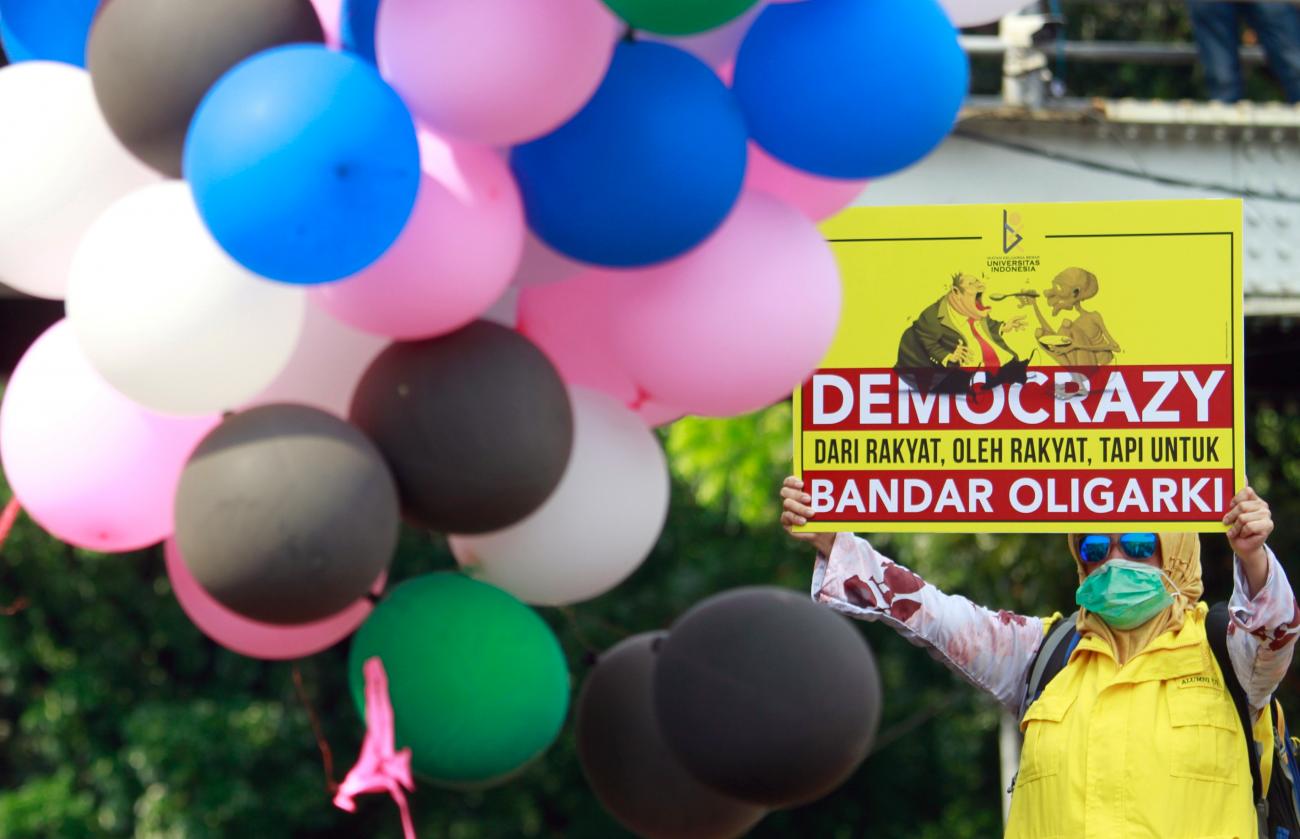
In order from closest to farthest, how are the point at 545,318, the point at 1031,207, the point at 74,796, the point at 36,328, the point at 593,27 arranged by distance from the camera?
the point at 593,27
the point at 545,318
the point at 1031,207
the point at 36,328
the point at 74,796

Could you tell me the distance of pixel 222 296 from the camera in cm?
203

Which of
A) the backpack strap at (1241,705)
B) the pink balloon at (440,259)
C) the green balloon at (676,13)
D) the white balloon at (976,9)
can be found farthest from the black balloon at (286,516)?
the backpack strap at (1241,705)

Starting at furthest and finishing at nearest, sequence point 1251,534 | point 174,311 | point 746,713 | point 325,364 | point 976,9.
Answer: point 1251,534, point 976,9, point 746,713, point 325,364, point 174,311

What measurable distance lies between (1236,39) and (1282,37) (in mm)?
240

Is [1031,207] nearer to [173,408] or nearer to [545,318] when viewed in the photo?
[545,318]

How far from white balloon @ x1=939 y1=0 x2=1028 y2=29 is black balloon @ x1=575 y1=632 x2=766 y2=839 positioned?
0.88 meters

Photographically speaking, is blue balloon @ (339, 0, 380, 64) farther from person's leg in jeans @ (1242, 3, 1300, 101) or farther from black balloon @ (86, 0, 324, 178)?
person's leg in jeans @ (1242, 3, 1300, 101)

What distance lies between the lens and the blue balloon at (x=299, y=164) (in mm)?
1900

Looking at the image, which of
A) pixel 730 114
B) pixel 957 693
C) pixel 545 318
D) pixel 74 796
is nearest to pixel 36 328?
pixel 545 318

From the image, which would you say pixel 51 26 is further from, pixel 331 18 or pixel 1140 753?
pixel 1140 753

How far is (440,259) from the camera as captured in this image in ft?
6.75

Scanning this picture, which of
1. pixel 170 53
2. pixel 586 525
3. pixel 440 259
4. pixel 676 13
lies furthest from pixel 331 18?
pixel 586 525

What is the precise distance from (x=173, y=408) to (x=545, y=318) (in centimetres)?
51

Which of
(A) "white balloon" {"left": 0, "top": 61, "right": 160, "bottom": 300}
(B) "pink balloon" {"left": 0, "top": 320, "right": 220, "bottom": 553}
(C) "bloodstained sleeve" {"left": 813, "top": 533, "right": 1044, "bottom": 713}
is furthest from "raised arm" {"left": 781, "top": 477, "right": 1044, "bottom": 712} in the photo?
(A) "white balloon" {"left": 0, "top": 61, "right": 160, "bottom": 300}
